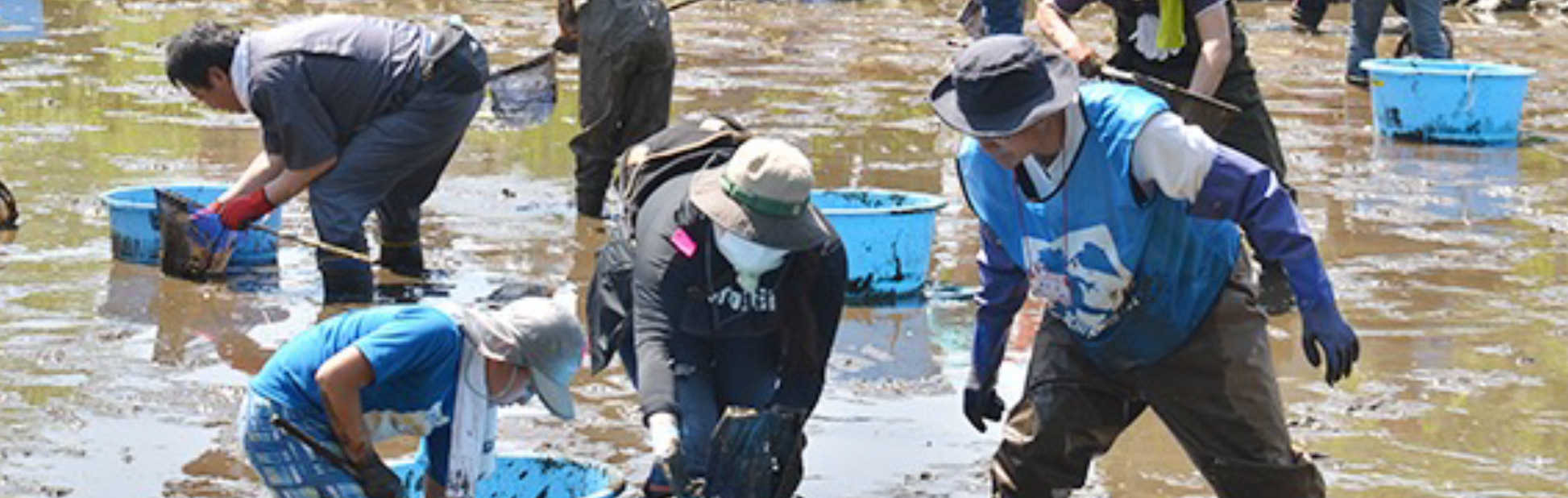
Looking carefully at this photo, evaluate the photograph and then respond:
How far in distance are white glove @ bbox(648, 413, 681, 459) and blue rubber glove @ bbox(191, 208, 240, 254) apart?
11.2 ft

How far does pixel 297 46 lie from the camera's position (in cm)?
782

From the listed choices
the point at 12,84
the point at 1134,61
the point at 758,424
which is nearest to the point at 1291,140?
the point at 1134,61

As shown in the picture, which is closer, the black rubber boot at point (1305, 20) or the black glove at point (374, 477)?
the black glove at point (374, 477)

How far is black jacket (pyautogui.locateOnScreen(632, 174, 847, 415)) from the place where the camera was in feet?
17.1

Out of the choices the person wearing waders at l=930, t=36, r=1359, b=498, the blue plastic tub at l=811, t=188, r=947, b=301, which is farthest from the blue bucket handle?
the person wearing waders at l=930, t=36, r=1359, b=498

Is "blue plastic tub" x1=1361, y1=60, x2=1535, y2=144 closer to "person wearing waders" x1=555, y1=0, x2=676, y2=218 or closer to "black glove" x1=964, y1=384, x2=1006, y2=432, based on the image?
"person wearing waders" x1=555, y1=0, x2=676, y2=218

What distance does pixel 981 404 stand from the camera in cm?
537

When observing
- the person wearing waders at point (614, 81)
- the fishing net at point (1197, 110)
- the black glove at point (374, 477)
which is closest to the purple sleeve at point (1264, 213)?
the black glove at point (374, 477)

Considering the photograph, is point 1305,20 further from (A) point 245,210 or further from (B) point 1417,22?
(A) point 245,210

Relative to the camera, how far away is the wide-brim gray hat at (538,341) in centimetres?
479

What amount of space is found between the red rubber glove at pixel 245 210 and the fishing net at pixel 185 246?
193 mm

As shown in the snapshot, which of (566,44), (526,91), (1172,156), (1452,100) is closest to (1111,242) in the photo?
(1172,156)

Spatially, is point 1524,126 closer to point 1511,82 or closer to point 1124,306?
point 1511,82

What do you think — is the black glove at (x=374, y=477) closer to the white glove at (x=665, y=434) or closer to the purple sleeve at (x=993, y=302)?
the white glove at (x=665, y=434)
